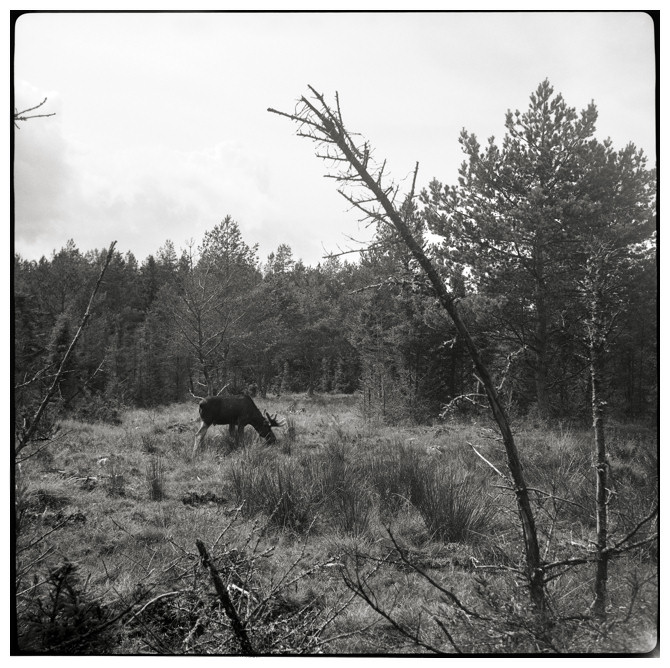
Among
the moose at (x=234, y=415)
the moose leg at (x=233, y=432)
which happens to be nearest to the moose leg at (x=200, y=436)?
the moose at (x=234, y=415)

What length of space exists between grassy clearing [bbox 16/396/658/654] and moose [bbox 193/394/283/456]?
6.32ft

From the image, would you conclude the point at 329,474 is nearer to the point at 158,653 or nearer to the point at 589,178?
the point at 158,653

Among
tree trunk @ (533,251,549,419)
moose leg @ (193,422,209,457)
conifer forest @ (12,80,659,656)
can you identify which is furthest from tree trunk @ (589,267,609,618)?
moose leg @ (193,422,209,457)

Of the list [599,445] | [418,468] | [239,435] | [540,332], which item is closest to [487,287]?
[540,332]

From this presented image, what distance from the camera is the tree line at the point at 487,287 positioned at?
2.28 m

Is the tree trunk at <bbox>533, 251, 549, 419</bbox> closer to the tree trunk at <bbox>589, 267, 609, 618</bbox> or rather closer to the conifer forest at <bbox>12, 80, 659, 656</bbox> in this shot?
the conifer forest at <bbox>12, 80, 659, 656</bbox>

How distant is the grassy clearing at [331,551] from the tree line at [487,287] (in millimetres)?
607

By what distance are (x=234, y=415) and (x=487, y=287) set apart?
536cm

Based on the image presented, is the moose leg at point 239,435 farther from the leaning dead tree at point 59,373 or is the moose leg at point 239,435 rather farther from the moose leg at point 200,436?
the leaning dead tree at point 59,373

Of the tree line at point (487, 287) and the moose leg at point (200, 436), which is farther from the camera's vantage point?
the moose leg at point (200, 436)

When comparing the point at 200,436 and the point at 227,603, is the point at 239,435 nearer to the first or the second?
the point at 200,436

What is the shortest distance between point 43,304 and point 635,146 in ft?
11.6

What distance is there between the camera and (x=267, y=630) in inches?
82.7

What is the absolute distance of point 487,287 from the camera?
361cm
